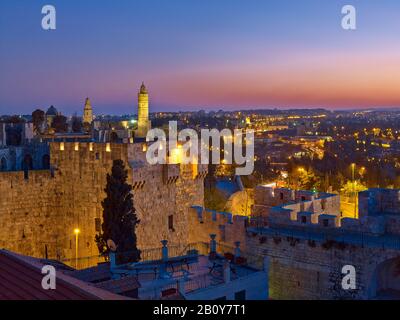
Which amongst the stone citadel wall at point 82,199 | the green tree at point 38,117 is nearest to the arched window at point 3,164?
the stone citadel wall at point 82,199

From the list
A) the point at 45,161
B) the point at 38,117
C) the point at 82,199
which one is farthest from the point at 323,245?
the point at 38,117

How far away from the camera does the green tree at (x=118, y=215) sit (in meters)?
15.0

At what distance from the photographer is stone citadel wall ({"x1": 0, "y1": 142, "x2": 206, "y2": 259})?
1661 cm

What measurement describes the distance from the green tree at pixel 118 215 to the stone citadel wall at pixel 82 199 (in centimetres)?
71

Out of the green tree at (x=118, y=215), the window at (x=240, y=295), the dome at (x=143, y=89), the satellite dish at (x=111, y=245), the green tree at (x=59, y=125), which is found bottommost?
the window at (x=240, y=295)

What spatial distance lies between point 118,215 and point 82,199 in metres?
2.71

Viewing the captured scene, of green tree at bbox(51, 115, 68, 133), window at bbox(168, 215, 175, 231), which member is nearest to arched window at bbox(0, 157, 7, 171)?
window at bbox(168, 215, 175, 231)

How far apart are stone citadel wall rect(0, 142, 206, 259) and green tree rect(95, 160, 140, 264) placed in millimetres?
706

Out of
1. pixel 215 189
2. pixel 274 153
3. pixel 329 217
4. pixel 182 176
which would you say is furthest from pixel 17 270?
pixel 274 153

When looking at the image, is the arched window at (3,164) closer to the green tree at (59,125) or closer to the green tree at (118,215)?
the green tree at (118,215)

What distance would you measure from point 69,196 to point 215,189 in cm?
1115

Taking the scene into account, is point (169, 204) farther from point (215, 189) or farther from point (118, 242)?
point (215, 189)

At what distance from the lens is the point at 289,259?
11430 mm

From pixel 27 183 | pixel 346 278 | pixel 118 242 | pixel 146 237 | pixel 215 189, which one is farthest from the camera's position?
pixel 215 189
